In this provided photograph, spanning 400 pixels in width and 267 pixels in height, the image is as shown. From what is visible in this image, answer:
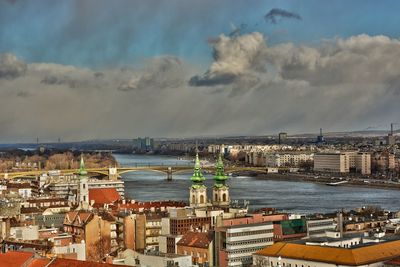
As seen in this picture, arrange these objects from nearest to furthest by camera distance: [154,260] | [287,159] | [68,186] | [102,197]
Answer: [154,260] < [102,197] < [68,186] < [287,159]

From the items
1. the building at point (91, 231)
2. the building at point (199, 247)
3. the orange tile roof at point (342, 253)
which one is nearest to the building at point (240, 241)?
the building at point (199, 247)

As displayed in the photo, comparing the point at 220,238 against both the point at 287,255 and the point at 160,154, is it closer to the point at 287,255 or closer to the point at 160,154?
the point at 287,255

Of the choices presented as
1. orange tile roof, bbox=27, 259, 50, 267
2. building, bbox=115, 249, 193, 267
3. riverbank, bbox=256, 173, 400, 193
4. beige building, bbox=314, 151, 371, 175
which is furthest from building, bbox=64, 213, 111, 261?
beige building, bbox=314, 151, 371, 175

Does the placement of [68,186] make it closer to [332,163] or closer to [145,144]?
[332,163]

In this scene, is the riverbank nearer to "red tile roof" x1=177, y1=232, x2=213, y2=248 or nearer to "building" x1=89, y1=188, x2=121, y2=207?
"building" x1=89, y1=188, x2=121, y2=207

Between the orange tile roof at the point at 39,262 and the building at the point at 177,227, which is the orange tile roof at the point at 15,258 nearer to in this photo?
the orange tile roof at the point at 39,262

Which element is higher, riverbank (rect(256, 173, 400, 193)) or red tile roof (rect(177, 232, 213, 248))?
red tile roof (rect(177, 232, 213, 248))

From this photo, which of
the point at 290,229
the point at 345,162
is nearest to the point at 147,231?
the point at 290,229

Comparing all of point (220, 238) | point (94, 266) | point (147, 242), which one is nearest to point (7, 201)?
point (147, 242)
